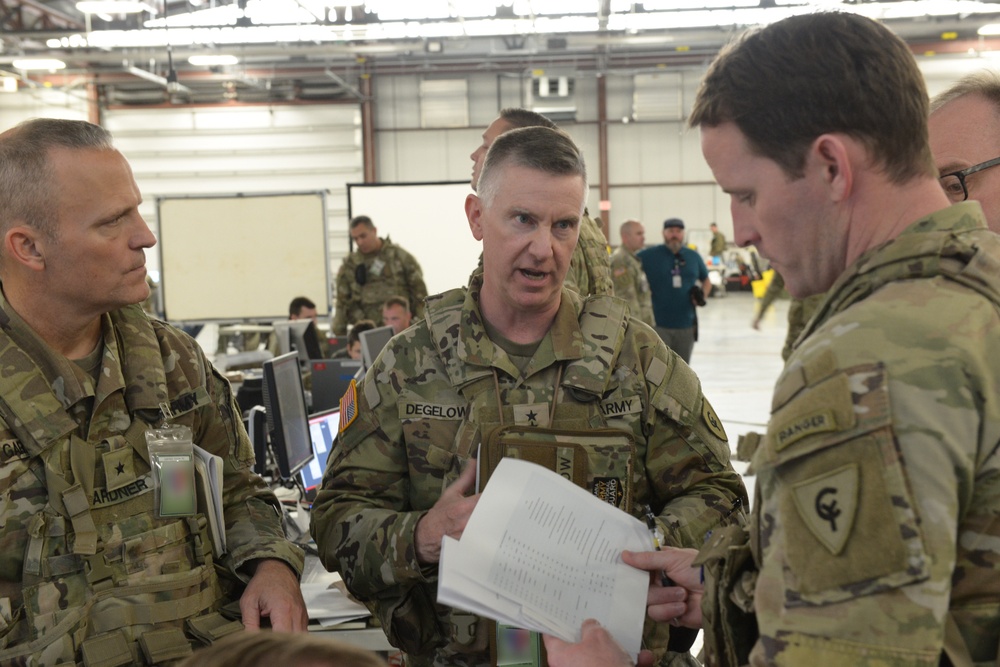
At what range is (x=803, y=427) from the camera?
1026 millimetres

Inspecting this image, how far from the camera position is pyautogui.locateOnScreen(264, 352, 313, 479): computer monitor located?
3.43 metres

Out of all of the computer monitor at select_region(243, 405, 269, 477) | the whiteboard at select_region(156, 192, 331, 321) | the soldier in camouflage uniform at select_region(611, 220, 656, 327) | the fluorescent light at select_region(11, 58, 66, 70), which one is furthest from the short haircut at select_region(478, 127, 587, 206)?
the fluorescent light at select_region(11, 58, 66, 70)

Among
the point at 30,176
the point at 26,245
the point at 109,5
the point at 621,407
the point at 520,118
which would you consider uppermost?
the point at 109,5

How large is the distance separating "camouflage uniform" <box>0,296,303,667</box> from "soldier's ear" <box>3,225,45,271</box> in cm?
11

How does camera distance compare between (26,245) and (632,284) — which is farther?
(632,284)

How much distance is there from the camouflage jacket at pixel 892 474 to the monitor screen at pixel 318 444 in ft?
9.60

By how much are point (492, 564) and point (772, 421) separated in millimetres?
566

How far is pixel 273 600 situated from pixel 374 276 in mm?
6976

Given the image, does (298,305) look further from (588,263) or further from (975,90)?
(975,90)

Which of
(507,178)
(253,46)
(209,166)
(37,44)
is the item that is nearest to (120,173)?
(507,178)

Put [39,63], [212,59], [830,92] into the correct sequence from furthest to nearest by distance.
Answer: [212,59], [39,63], [830,92]

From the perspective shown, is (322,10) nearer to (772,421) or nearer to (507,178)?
(507,178)

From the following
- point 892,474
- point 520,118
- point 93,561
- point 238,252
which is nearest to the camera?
point 892,474

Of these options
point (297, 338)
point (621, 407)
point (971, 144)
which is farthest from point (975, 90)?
point (297, 338)
